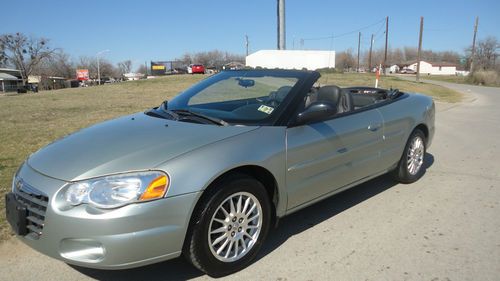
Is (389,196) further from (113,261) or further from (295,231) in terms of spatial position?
(113,261)

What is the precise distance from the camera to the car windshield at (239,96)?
3.54m

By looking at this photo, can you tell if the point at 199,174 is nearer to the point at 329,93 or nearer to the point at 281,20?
the point at 329,93

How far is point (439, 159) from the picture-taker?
21.8ft

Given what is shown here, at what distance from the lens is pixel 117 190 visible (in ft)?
8.29

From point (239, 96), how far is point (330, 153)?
1.17 m

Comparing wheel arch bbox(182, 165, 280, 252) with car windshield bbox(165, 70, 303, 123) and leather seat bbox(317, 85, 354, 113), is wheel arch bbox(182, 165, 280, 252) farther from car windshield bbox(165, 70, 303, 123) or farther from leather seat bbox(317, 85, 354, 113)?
leather seat bbox(317, 85, 354, 113)

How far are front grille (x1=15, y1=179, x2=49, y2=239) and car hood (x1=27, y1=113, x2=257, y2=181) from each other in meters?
0.15

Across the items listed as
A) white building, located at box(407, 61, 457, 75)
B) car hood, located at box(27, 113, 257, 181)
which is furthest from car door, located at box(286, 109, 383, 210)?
white building, located at box(407, 61, 457, 75)

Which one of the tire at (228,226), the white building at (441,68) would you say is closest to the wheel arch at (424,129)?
the tire at (228,226)

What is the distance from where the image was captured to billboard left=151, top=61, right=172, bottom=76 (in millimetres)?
60594

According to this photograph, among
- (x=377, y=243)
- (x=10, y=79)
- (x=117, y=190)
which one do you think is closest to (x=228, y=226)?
(x=117, y=190)

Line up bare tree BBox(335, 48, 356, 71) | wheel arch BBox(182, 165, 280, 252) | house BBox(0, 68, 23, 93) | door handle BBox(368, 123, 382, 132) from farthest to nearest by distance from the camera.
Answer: bare tree BBox(335, 48, 356, 71) → house BBox(0, 68, 23, 93) → door handle BBox(368, 123, 382, 132) → wheel arch BBox(182, 165, 280, 252)

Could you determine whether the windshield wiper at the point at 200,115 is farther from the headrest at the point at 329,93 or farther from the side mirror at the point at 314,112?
the headrest at the point at 329,93

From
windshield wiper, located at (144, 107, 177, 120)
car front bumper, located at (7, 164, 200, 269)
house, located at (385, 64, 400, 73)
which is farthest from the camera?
house, located at (385, 64, 400, 73)
